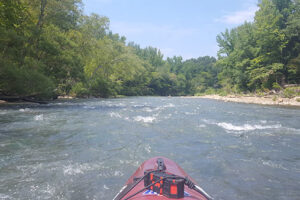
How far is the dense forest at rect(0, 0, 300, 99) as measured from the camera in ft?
44.4

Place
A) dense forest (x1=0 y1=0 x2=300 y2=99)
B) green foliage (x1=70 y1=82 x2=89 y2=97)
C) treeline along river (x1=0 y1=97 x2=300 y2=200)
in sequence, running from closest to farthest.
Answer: treeline along river (x1=0 y1=97 x2=300 y2=200) < dense forest (x1=0 y1=0 x2=300 y2=99) < green foliage (x1=70 y1=82 x2=89 y2=97)

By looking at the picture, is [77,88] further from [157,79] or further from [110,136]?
[157,79]

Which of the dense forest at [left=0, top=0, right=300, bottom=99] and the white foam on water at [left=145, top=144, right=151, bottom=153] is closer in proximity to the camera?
the white foam on water at [left=145, top=144, right=151, bottom=153]

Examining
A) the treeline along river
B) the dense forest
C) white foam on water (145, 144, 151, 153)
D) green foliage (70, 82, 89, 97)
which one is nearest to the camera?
the treeline along river

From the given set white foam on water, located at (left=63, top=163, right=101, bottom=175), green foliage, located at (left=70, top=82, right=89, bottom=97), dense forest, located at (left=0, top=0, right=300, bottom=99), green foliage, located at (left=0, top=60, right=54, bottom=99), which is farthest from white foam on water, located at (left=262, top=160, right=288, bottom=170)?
green foliage, located at (left=70, top=82, right=89, bottom=97)

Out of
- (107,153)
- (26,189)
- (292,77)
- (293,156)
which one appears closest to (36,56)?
(107,153)

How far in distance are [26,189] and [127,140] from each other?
130 inches

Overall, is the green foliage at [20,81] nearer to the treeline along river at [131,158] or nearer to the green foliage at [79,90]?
the treeline along river at [131,158]

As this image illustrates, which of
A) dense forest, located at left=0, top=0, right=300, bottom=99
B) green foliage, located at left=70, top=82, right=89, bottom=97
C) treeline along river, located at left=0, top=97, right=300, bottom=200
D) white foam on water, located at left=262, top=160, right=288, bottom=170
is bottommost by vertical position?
white foam on water, located at left=262, top=160, right=288, bottom=170

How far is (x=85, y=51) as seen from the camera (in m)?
23.9

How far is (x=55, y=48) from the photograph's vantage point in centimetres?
1712

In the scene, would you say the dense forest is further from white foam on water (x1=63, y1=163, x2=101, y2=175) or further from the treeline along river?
white foam on water (x1=63, y1=163, x2=101, y2=175)

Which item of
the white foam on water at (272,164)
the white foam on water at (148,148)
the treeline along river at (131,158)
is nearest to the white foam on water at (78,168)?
the treeline along river at (131,158)

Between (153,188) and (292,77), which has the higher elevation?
(292,77)
